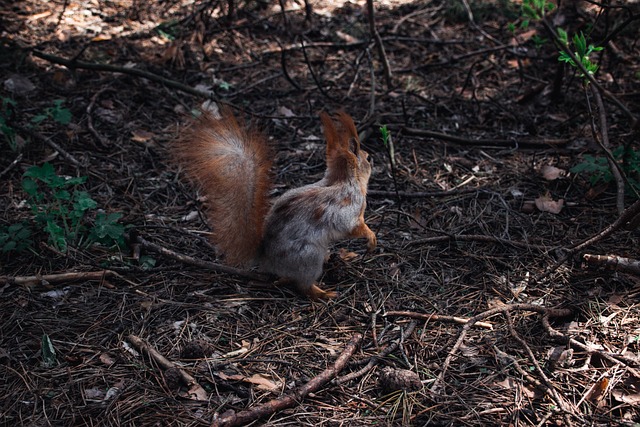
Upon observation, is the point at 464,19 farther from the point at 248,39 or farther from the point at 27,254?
the point at 27,254

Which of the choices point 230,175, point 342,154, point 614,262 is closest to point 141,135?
point 230,175

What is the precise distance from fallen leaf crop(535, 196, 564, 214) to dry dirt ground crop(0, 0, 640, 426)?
2 centimetres

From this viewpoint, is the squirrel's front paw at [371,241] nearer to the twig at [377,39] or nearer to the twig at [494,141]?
the twig at [494,141]

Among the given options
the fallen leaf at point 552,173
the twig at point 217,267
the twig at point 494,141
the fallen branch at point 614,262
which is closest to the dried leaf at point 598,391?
the fallen branch at point 614,262

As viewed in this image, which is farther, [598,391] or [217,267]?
[217,267]

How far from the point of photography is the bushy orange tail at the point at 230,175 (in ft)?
8.74

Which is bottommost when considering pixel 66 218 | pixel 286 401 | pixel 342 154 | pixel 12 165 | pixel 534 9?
pixel 286 401

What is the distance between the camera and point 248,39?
233 inches

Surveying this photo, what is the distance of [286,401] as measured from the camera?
2160 mm

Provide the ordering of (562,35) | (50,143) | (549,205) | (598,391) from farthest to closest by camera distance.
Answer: (50,143)
(549,205)
(598,391)
(562,35)

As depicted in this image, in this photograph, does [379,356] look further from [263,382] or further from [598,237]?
[598,237]

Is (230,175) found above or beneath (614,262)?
above

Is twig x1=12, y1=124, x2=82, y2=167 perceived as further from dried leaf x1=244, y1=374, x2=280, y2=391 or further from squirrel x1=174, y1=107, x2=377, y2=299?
dried leaf x1=244, y1=374, x2=280, y2=391

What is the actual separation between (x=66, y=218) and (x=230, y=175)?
43.6 inches
